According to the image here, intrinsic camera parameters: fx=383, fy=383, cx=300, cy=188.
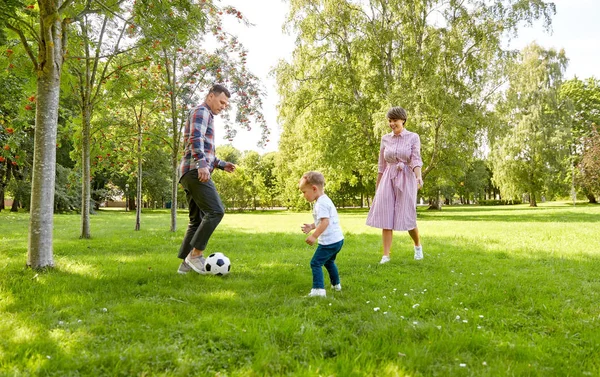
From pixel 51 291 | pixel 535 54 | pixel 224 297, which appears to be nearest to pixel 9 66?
pixel 51 291

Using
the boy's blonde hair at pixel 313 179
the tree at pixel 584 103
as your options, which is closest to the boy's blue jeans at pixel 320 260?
the boy's blonde hair at pixel 313 179

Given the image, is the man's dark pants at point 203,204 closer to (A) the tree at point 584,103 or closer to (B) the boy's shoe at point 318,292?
(B) the boy's shoe at point 318,292

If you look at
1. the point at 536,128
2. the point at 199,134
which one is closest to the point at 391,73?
the point at 199,134

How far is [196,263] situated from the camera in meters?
5.20

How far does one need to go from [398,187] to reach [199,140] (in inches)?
131

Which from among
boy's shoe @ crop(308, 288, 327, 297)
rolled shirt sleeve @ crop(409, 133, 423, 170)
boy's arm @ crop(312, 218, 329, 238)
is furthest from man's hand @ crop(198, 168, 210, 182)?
rolled shirt sleeve @ crop(409, 133, 423, 170)

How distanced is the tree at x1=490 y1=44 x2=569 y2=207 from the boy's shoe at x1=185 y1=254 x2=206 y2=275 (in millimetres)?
37023

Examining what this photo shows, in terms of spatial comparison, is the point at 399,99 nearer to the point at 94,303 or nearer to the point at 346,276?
the point at 346,276

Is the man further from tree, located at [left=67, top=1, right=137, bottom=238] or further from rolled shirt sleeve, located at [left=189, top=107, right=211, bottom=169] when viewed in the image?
tree, located at [left=67, top=1, right=137, bottom=238]

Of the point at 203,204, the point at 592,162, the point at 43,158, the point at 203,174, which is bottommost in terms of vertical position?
the point at 203,204

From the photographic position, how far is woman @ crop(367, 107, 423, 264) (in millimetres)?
6262

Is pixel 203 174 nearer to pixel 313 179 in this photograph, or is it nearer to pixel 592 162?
pixel 313 179

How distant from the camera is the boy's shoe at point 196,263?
5.16 meters

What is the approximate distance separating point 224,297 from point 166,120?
10.0 m
